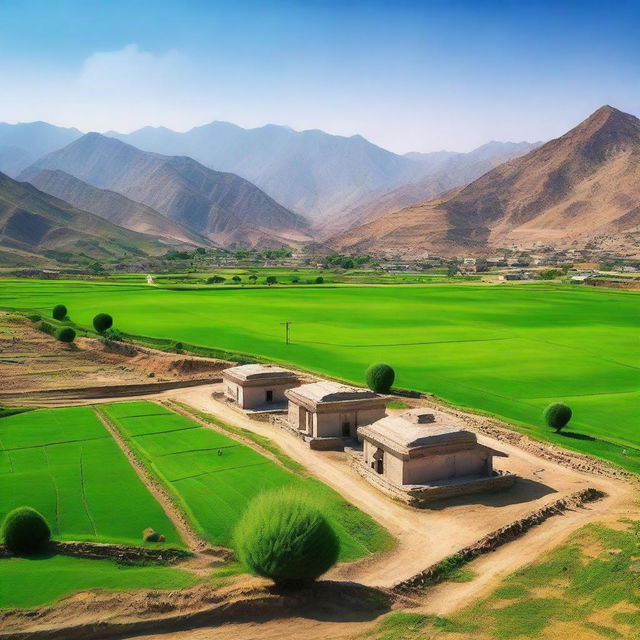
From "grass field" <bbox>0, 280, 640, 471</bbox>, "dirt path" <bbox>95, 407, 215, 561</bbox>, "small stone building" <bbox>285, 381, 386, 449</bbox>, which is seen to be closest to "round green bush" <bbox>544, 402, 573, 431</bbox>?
"grass field" <bbox>0, 280, 640, 471</bbox>

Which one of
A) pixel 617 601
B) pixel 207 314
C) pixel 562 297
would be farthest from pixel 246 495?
pixel 562 297

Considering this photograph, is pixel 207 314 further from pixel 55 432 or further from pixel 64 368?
pixel 55 432

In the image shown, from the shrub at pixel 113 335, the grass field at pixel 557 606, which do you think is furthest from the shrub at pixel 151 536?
the shrub at pixel 113 335

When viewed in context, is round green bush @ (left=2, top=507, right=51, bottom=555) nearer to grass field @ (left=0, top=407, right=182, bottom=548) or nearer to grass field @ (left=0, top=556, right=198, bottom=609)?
grass field @ (left=0, top=556, right=198, bottom=609)

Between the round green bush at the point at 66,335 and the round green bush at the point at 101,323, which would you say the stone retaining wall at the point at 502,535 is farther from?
the round green bush at the point at 101,323

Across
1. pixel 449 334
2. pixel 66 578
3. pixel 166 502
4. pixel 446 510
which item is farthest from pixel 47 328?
pixel 66 578

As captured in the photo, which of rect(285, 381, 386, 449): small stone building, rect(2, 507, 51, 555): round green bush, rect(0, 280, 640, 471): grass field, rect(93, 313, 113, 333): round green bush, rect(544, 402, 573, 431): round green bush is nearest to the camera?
rect(2, 507, 51, 555): round green bush
